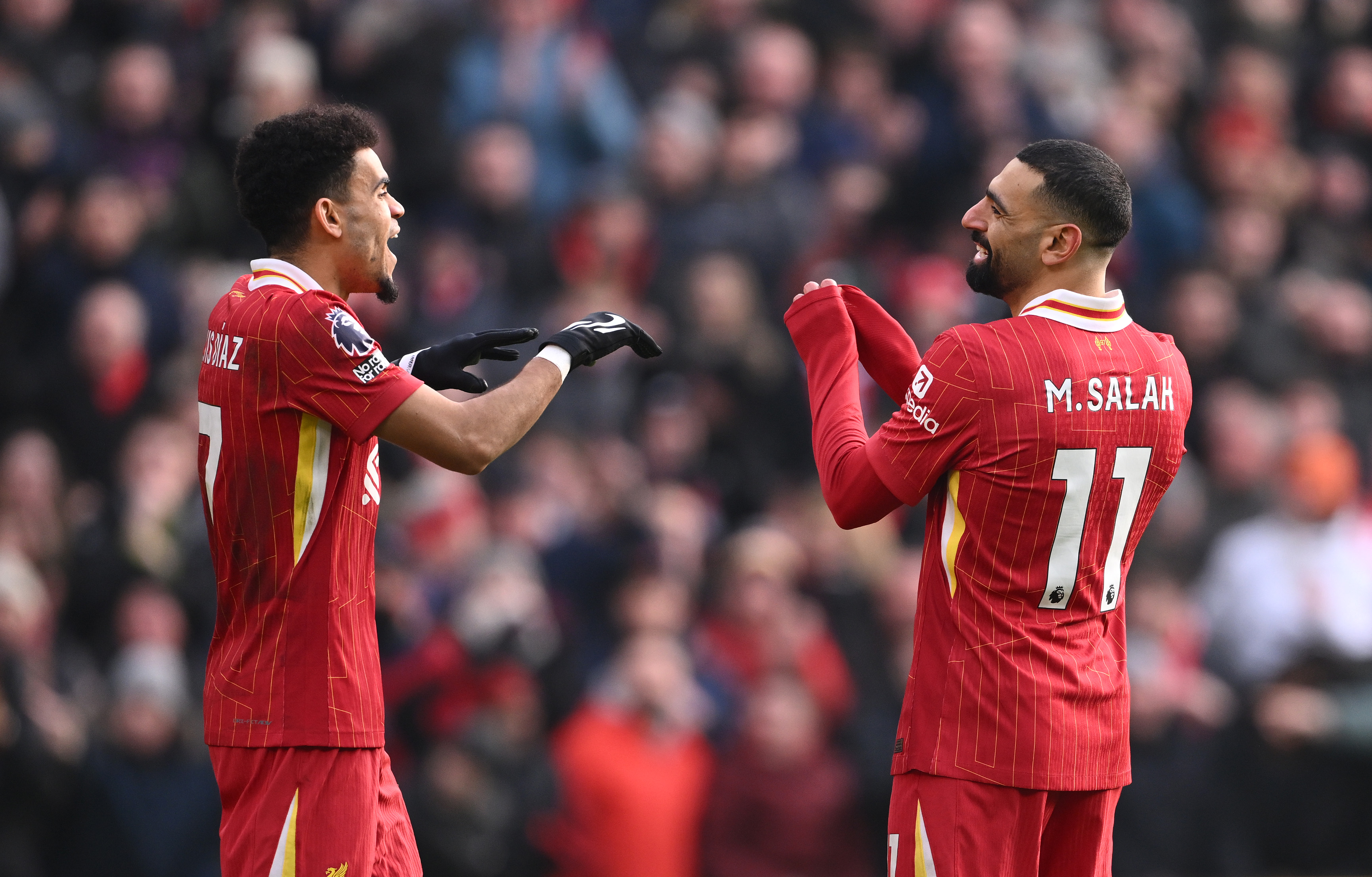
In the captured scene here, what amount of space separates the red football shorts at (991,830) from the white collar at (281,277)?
1.95m

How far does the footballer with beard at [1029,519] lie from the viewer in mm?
4031

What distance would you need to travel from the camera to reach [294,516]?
3.99 metres

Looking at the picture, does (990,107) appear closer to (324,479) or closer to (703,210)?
(703,210)

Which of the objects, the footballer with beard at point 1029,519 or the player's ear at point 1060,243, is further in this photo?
the player's ear at point 1060,243

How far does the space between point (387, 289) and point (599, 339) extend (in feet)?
1.88

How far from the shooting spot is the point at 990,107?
34.8 feet

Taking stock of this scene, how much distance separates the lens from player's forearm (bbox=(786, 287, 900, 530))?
4207 millimetres

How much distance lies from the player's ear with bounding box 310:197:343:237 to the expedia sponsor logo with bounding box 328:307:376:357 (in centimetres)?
28

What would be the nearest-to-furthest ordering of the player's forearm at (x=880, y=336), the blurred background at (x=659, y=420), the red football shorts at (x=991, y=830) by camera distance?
1. the red football shorts at (x=991, y=830)
2. the player's forearm at (x=880, y=336)
3. the blurred background at (x=659, y=420)

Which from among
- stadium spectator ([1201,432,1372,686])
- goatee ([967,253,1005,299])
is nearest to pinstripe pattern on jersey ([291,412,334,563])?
goatee ([967,253,1005,299])

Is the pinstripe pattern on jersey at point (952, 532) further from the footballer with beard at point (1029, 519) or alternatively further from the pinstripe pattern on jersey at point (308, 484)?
the pinstripe pattern on jersey at point (308, 484)

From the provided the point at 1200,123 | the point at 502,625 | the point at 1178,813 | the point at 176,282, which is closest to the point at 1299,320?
the point at 1200,123

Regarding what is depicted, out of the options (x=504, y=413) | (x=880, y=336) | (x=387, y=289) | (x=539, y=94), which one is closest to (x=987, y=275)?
(x=880, y=336)

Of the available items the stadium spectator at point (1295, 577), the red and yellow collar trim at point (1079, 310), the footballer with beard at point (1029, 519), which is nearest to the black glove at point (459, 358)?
the footballer with beard at point (1029, 519)
